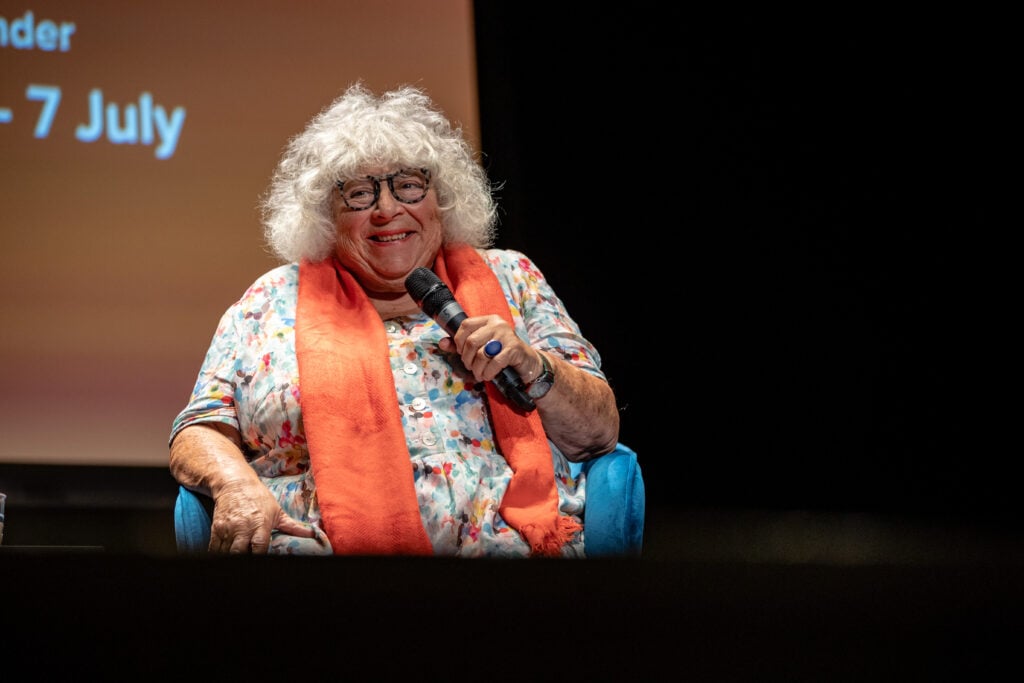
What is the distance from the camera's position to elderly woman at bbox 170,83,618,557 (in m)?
1.90

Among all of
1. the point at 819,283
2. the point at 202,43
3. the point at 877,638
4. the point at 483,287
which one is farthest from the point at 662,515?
the point at 877,638

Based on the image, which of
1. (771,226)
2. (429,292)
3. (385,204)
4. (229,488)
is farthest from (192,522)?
(771,226)

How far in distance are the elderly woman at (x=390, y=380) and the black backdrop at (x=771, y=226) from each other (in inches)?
28.0

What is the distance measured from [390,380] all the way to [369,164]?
1.52ft

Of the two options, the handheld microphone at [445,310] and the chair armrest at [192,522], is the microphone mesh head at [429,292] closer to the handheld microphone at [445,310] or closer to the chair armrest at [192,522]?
the handheld microphone at [445,310]

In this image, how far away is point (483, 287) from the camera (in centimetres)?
218

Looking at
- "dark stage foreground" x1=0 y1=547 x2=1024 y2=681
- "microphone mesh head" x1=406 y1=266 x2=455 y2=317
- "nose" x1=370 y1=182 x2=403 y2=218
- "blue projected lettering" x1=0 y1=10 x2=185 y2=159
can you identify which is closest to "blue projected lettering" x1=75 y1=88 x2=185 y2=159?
"blue projected lettering" x1=0 y1=10 x2=185 y2=159

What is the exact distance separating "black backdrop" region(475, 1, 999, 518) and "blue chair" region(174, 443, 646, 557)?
1021mm

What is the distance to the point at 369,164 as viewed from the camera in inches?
85.6

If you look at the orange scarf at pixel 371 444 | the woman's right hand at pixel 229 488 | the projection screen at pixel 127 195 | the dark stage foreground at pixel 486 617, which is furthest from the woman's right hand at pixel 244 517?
the dark stage foreground at pixel 486 617

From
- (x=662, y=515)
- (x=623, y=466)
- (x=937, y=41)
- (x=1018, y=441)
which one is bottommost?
(x=662, y=515)

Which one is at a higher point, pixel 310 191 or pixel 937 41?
pixel 937 41

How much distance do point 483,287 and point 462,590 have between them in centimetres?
167

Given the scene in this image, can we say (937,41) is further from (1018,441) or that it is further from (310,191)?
(310,191)
